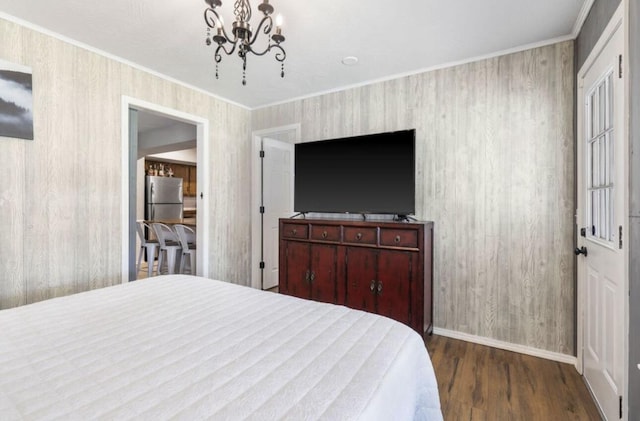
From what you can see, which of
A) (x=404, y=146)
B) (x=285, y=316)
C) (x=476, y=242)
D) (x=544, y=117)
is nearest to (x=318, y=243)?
(x=404, y=146)

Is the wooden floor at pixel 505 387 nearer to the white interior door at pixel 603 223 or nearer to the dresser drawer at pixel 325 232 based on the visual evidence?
the white interior door at pixel 603 223

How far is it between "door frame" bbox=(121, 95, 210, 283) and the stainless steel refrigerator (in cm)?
406

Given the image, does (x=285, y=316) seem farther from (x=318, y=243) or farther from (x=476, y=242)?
(x=476, y=242)

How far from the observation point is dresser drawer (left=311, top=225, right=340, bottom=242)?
9.70ft

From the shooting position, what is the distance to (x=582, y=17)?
211 centimetres

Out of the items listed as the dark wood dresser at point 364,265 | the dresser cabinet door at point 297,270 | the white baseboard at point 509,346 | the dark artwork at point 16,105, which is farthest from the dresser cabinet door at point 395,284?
the dark artwork at point 16,105

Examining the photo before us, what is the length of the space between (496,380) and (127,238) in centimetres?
327

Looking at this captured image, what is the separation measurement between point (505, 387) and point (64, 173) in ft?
12.0

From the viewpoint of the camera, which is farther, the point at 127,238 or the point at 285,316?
the point at 127,238

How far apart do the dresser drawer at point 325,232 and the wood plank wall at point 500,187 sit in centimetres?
85

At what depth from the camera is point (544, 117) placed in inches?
97.0

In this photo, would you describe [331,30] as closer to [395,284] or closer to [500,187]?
[500,187]

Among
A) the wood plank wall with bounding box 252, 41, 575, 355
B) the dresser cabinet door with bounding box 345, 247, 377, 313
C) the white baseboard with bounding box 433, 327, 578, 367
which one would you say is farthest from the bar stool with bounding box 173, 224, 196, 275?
the white baseboard with bounding box 433, 327, 578, 367

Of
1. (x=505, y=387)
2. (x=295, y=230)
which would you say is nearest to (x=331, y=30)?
(x=295, y=230)
